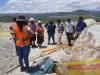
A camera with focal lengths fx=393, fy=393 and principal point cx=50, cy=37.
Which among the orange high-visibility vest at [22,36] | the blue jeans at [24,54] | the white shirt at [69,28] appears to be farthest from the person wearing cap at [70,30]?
the orange high-visibility vest at [22,36]

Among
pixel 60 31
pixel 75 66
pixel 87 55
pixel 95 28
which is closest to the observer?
pixel 75 66

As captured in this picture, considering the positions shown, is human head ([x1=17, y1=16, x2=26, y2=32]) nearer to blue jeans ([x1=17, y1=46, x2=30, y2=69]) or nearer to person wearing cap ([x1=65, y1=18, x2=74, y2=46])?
blue jeans ([x1=17, y1=46, x2=30, y2=69])

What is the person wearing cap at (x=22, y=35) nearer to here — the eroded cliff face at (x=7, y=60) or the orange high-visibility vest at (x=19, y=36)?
the orange high-visibility vest at (x=19, y=36)

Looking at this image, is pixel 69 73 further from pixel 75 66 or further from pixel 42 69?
pixel 42 69

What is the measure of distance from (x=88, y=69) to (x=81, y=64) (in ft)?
1.32

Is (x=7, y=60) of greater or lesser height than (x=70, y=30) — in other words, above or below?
below

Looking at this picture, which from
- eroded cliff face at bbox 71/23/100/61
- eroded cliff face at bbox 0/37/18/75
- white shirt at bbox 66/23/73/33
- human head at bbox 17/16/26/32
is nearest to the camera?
eroded cliff face at bbox 71/23/100/61

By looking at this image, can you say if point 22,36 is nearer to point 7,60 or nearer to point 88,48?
point 88,48

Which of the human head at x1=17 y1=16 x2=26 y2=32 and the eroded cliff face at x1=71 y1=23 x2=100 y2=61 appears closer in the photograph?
the eroded cliff face at x1=71 y1=23 x2=100 y2=61

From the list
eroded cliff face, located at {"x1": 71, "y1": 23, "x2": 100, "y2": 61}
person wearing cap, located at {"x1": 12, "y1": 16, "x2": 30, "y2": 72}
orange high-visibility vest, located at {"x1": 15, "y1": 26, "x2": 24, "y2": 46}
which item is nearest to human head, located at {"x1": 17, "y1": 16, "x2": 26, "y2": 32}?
person wearing cap, located at {"x1": 12, "y1": 16, "x2": 30, "y2": 72}

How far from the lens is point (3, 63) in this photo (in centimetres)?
1495

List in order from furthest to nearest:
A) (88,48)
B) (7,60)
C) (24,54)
A: 1. (7,60)
2. (88,48)
3. (24,54)

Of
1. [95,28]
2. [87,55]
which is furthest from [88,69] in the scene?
[95,28]

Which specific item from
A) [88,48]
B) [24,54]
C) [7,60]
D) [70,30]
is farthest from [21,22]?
[70,30]
